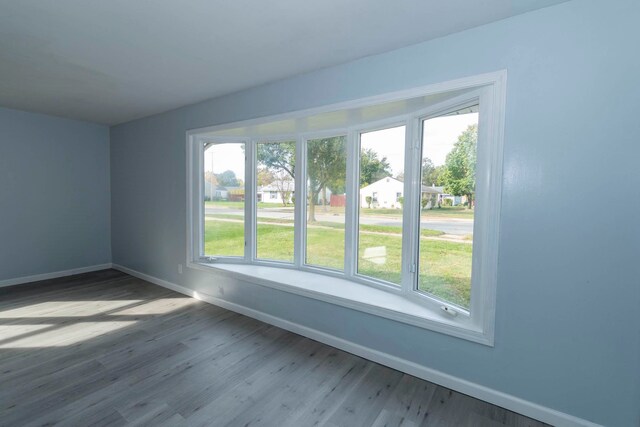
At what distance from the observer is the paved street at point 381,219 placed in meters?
2.21

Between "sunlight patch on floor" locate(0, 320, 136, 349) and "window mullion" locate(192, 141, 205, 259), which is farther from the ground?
"window mullion" locate(192, 141, 205, 259)

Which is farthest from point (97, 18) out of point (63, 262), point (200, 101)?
point (63, 262)

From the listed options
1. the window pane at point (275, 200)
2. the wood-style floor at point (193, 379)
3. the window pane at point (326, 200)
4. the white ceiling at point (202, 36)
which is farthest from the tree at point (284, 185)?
the wood-style floor at point (193, 379)

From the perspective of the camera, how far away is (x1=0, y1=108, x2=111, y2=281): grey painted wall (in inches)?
159

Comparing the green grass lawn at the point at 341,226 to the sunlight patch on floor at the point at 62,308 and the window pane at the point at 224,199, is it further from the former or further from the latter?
the sunlight patch on floor at the point at 62,308

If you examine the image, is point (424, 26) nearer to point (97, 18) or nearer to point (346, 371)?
point (97, 18)

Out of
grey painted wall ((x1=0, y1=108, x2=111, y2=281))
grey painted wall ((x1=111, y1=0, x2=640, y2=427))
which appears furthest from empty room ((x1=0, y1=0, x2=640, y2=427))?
grey painted wall ((x1=0, y1=108, x2=111, y2=281))

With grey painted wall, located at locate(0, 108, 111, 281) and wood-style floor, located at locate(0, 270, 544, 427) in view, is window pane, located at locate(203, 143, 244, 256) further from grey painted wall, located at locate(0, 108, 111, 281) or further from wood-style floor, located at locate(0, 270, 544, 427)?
grey painted wall, located at locate(0, 108, 111, 281)

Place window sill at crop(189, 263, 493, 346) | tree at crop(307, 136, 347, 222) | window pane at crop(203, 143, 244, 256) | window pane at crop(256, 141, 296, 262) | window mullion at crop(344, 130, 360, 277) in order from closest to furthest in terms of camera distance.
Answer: window sill at crop(189, 263, 493, 346), window mullion at crop(344, 130, 360, 277), tree at crop(307, 136, 347, 222), window pane at crop(256, 141, 296, 262), window pane at crop(203, 143, 244, 256)

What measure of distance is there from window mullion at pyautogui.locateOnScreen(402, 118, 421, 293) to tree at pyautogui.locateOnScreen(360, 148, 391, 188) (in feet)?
0.93

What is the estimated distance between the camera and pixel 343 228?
316 cm

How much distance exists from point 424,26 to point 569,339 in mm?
2071

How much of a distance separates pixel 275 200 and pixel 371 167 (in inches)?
51.2

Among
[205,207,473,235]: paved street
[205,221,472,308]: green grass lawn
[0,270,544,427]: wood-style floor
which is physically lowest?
[0,270,544,427]: wood-style floor
